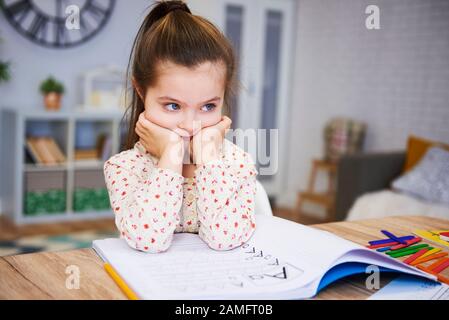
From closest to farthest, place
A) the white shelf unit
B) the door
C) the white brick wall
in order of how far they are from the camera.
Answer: the white brick wall, the white shelf unit, the door

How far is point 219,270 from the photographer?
55cm

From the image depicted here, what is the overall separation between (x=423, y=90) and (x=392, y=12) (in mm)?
576

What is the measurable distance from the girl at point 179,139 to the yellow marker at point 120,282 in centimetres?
8

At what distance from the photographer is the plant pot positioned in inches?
123

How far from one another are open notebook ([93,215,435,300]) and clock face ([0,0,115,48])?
2715 mm

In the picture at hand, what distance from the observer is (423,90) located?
9.30ft

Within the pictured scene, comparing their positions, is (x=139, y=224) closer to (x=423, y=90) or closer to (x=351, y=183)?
(x=351, y=183)

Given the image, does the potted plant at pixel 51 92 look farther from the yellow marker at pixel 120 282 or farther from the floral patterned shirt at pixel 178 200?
the yellow marker at pixel 120 282

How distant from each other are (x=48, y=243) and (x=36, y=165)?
2.04 ft

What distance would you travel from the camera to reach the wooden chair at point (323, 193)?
331cm

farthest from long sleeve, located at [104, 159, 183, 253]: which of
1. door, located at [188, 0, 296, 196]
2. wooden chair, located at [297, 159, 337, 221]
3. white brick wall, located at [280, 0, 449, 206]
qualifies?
door, located at [188, 0, 296, 196]

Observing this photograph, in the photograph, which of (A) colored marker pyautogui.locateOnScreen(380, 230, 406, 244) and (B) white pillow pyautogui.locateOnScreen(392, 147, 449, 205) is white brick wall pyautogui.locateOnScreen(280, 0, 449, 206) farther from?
(A) colored marker pyautogui.locateOnScreen(380, 230, 406, 244)

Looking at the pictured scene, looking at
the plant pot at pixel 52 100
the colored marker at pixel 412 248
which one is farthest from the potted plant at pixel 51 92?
the colored marker at pixel 412 248
